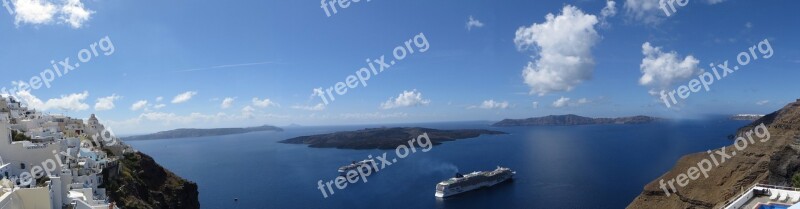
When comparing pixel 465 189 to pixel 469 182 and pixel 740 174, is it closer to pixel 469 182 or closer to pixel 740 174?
pixel 469 182

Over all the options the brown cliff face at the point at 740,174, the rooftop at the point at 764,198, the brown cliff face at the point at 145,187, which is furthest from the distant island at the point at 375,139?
the rooftop at the point at 764,198

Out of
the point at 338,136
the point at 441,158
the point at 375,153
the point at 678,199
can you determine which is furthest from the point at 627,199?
the point at 338,136

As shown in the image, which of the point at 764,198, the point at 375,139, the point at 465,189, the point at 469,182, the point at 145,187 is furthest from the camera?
the point at 375,139

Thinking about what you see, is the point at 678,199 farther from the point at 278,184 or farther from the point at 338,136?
the point at 338,136

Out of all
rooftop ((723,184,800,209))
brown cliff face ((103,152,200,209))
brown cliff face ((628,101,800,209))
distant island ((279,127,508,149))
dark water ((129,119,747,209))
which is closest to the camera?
rooftop ((723,184,800,209))

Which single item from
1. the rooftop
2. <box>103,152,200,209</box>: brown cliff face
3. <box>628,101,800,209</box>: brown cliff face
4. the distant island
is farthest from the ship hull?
the distant island

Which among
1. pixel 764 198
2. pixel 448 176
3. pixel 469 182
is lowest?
pixel 448 176

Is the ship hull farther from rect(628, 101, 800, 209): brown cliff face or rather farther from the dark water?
rect(628, 101, 800, 209): brown cliff face

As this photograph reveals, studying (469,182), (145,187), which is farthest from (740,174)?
(145,187)
